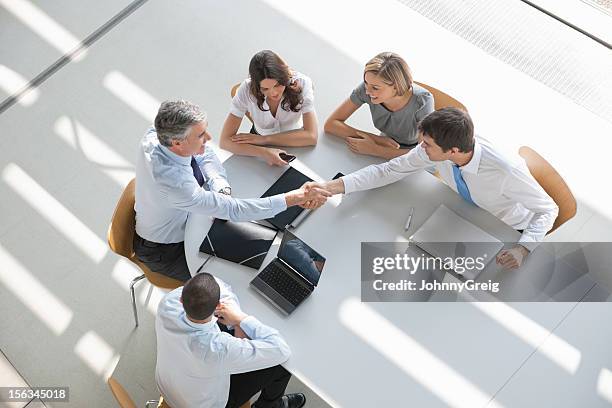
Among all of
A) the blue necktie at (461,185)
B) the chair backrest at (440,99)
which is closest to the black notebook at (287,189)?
the blue necktie at (461,185)

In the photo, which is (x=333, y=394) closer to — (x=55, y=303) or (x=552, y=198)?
(x=552, y=198)

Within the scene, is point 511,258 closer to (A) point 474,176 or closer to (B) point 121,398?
(A) point 474,176

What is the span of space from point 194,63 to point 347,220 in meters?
2.15

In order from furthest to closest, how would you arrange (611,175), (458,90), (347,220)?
(458,90)
(611,175)
(347,220)

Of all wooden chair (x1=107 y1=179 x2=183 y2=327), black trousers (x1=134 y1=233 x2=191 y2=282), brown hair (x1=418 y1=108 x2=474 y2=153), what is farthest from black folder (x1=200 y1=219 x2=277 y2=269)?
brown hair (x1=418 y1=108 x2=474 y2=153)

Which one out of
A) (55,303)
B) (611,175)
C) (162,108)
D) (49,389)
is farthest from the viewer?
(611,175)

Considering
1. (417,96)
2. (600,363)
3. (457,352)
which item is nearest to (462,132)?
(417,96)

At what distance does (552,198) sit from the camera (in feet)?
10.8

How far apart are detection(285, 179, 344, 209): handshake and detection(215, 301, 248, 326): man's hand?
55 cm

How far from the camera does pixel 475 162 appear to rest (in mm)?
3119

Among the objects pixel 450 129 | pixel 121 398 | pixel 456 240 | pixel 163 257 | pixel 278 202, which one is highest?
pixel 450 129

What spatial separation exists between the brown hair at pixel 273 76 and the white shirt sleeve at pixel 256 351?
1199 mm

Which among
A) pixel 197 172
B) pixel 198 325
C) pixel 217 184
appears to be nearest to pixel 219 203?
pixel 217 184

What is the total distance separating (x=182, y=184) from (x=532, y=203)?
155 cm
